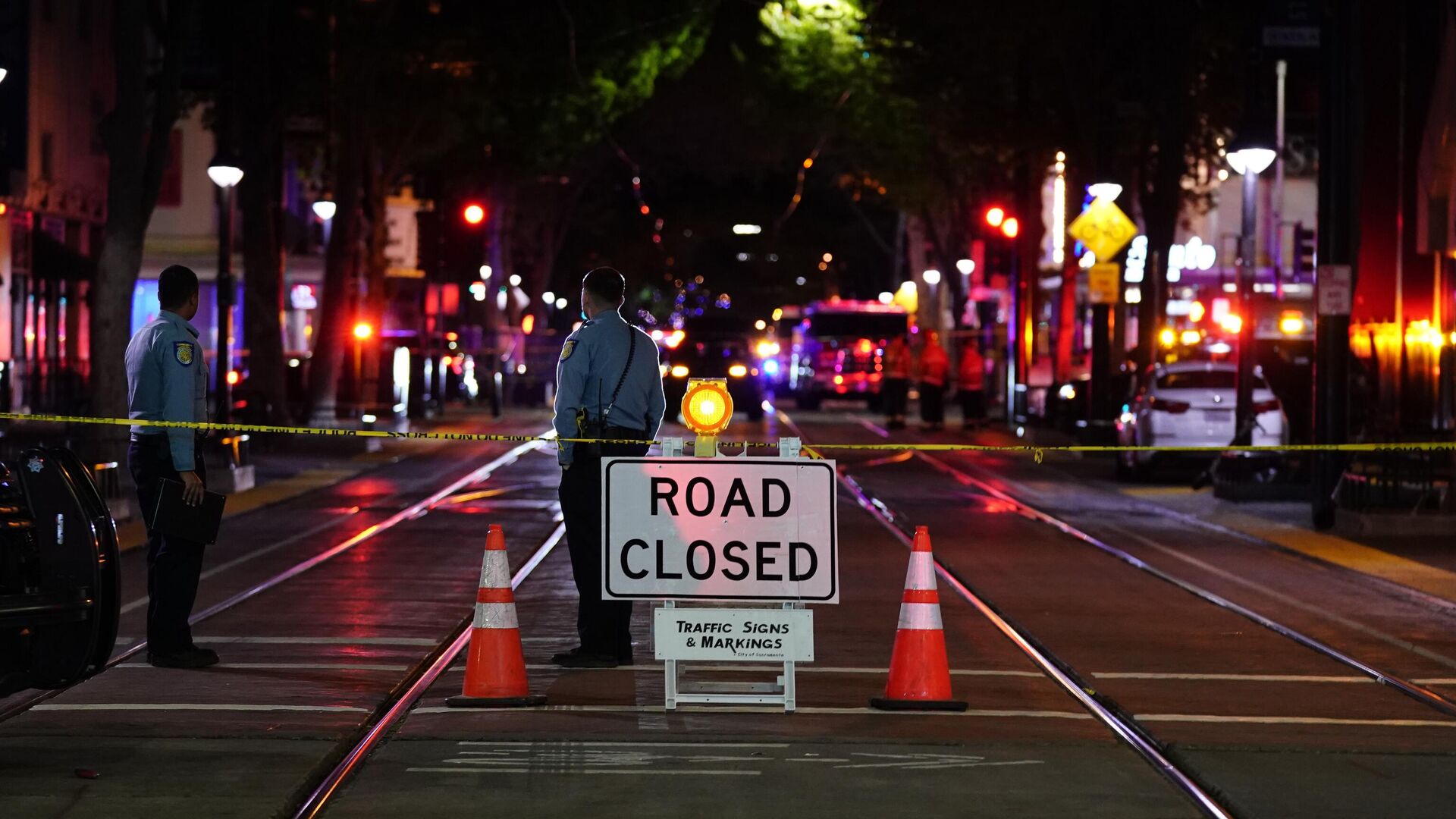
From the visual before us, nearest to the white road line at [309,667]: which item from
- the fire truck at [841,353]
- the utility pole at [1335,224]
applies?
the utility pole at [1335,224]

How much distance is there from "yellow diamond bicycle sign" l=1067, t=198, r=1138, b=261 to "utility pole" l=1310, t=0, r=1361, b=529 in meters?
12.3

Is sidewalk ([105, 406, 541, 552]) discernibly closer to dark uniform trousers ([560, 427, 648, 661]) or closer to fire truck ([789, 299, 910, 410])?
dark uniform trousers ([560, 427, 648, 661])

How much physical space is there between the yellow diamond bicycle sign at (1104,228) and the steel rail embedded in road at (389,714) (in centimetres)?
2233

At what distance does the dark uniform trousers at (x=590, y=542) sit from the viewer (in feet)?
35.8

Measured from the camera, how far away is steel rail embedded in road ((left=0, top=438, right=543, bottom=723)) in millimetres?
9641

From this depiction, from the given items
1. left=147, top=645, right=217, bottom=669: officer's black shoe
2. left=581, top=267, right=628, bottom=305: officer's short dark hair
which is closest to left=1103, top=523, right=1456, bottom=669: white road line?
left=581, top=267, right=628, bottom=305: officer's short dark hair

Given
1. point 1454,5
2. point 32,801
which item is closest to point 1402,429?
point 1454,5

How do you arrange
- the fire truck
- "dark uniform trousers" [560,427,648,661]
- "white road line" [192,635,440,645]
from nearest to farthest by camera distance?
"dark uniform trousers" [560,427,648,661] < "white road line" [192,635,440,645] < the fire truck

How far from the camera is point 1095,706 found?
998cm

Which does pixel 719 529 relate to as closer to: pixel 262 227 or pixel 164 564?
pixel 164 564

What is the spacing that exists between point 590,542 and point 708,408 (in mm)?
863

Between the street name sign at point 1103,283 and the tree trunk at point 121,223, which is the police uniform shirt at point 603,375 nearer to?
the tree trunk at point 121,223

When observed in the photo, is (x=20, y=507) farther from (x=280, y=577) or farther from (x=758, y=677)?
(x=280, y=577)

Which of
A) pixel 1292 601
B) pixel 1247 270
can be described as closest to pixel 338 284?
pixel 1247 270
